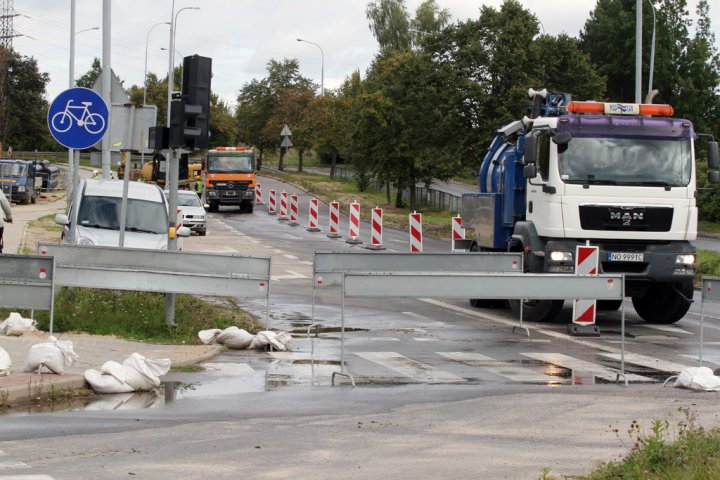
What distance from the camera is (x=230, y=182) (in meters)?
54.9

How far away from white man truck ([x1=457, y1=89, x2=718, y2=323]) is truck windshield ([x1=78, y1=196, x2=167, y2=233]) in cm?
659

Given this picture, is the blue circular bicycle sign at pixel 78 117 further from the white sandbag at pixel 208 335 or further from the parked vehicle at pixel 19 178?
the parked vehicle at pixel 19 178

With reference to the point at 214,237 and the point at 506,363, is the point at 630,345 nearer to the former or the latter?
the point at 506,363

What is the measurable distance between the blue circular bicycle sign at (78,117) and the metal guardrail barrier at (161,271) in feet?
4.71

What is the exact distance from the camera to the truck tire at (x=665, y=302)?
1842 centimetres

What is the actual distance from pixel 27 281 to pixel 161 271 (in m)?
2.08

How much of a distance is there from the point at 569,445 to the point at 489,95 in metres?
32.5

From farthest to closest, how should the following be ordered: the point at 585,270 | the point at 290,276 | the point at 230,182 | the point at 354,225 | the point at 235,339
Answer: the point at 230,182, the point at 354,225, the point at 290,276, the point at 585,270, the point at 235,339

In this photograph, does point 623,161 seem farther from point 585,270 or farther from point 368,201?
point 368,201

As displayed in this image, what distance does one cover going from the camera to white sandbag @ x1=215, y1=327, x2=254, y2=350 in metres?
14.0

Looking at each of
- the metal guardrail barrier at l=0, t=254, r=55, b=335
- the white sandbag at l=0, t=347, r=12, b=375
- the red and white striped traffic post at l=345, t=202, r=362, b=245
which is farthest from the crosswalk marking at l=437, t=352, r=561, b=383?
the red and white striped traffic post at l=345, t=202, r=362, b=245

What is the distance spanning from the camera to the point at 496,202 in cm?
2020

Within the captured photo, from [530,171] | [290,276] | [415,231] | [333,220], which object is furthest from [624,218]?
[333,220]

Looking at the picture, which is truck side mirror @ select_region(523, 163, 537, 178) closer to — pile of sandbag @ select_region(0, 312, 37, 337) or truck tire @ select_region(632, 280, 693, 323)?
truck tire @ select_region(632, 280, 693, 323)
